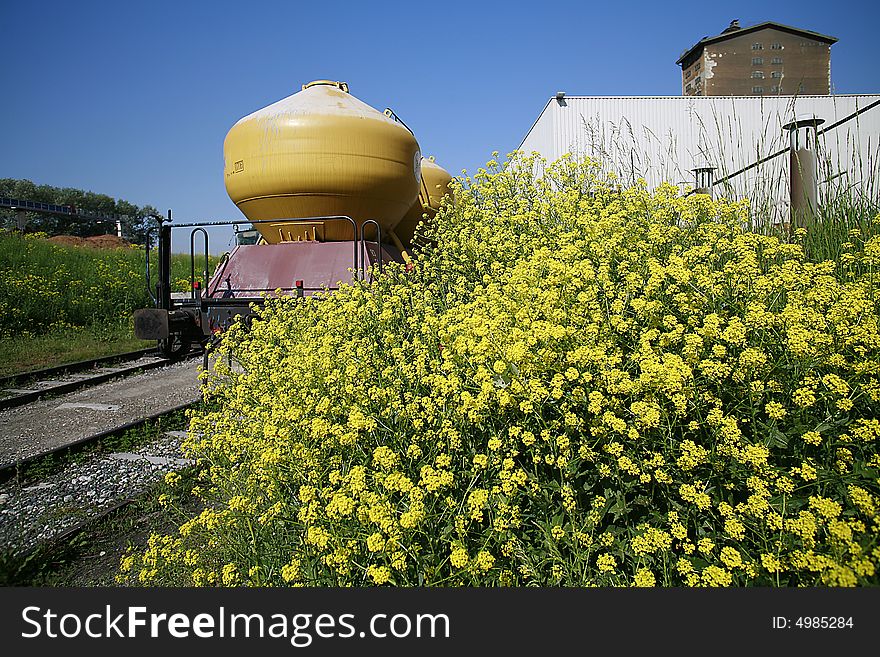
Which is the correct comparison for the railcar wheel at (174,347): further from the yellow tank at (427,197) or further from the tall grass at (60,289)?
the tall grass at (60,289)

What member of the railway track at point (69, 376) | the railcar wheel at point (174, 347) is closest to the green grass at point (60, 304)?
the railway track at point (69, 376)

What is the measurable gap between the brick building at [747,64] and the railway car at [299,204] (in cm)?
2194

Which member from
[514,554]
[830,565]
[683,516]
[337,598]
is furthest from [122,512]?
[830,565]

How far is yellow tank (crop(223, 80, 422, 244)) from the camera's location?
21.1ft

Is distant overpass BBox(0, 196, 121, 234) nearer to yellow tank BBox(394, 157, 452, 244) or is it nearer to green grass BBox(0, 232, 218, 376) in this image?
green grass BBox(0, 232, 218, 376)

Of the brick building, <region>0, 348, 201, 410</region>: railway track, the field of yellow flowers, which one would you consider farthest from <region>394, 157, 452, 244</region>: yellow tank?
the brick building

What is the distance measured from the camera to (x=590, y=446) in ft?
7.34

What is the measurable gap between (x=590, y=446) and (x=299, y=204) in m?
5.32

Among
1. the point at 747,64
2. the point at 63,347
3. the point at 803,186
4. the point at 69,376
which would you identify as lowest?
the point at 69,376

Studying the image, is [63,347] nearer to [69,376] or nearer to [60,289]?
[69,376]

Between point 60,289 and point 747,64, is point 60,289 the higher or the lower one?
the lower one

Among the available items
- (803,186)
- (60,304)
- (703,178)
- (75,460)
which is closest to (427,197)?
(703,178)

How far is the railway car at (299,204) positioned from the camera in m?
6.45

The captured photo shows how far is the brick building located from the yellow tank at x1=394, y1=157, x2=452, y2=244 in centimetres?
1874
